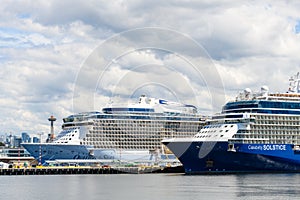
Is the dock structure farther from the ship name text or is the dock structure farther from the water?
the water

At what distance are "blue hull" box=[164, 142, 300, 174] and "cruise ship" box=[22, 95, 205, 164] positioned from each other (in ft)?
109

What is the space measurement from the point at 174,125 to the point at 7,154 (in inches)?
2815

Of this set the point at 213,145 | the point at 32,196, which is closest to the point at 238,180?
the point at 213,145

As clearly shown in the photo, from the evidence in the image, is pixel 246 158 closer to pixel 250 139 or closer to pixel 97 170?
pixel 250 139

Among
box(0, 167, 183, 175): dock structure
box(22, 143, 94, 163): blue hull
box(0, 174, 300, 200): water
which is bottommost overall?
box(0, 174, 300, 200): water

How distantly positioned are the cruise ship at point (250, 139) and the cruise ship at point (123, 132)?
91.0 feet

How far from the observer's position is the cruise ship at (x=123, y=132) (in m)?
121

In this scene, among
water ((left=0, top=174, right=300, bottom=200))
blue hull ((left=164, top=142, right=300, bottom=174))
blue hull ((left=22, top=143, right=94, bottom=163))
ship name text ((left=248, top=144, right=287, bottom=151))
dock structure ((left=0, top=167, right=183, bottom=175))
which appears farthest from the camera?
blue hull ((left=22, top=143, right=94, bottom=163))

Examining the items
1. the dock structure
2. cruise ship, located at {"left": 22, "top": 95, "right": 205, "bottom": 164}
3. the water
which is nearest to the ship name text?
the water

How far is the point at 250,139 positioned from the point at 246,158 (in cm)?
299

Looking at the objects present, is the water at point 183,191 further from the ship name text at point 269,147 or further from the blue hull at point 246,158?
the ship name text at point 269,147

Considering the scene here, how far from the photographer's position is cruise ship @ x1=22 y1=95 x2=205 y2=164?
121188 millimetres

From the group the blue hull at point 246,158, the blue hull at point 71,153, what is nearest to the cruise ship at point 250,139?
the blue hull at point 246,158

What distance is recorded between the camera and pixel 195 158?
3629 inches
